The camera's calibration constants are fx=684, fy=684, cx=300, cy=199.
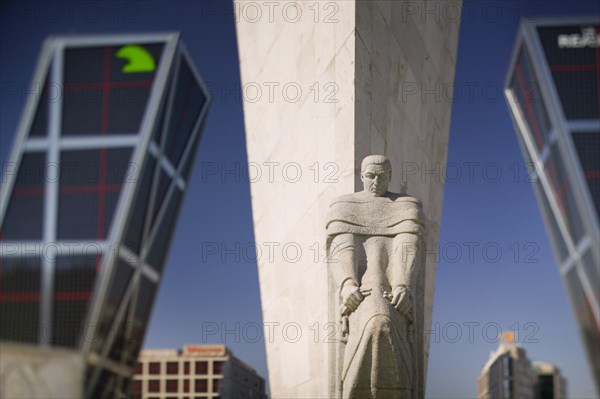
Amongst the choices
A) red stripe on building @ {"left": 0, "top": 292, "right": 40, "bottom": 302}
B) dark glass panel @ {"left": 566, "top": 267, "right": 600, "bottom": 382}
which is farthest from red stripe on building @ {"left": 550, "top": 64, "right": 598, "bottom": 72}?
red stripe on building @ {"left": 0, "top": 292, "right": 40, "bottom": 302}

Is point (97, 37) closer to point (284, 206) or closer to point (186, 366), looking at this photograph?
point (186, 366)

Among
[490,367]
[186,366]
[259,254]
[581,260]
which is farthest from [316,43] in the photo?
[490,367]

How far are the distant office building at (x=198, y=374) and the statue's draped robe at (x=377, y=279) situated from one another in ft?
Result: 55.8

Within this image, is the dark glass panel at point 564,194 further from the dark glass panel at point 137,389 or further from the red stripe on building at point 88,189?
the dark glass panel at point 137,389

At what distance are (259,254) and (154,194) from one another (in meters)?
10.9

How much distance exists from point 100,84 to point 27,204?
4121 mm

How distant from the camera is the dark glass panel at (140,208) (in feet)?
51.5

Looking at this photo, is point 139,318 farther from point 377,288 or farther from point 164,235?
point 377,288

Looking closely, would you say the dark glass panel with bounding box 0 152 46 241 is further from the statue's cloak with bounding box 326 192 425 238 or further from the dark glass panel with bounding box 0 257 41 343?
the statue's cloak with bounding box 326 192 425 238

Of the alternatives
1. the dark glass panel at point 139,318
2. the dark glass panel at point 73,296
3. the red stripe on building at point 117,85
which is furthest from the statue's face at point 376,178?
the dark glass panel at point 139,318

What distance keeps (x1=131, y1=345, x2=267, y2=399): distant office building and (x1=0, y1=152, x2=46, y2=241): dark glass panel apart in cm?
750

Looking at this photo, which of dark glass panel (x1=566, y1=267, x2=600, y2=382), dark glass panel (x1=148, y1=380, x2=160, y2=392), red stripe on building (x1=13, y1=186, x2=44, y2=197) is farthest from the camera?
dark glass panel (x1=148, y1=380, x2=160, y2=392)

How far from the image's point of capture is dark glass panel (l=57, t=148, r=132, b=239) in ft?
48.0

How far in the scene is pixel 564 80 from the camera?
436 inches
